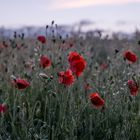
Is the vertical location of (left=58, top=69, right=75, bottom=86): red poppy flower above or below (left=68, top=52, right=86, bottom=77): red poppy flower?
below

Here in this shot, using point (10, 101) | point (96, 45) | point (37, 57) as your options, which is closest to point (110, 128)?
point (10, 101)

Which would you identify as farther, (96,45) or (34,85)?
(96,45)

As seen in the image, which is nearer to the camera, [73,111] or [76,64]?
[76,64]

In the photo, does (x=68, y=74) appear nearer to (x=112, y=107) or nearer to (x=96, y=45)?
(x=112, y=107)

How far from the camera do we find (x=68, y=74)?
345 centimetres

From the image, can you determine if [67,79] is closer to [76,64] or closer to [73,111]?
[76,64]

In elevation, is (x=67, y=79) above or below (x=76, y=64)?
below

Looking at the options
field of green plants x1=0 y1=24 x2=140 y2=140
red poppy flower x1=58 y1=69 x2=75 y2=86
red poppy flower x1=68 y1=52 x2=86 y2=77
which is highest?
red poppy flower x1=68 y1=52 x2=86 y2=77

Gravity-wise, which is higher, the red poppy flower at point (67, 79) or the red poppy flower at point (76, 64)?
the red poppy flower at point (76, 64)

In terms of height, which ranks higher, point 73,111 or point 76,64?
point 76,64

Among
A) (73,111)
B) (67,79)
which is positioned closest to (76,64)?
(67,79)

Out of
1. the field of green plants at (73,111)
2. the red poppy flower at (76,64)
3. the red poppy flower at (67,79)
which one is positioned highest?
the red poppy flower at (76,64)

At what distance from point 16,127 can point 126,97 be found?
96 cm

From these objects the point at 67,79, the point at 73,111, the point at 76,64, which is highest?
the point at 76,64
